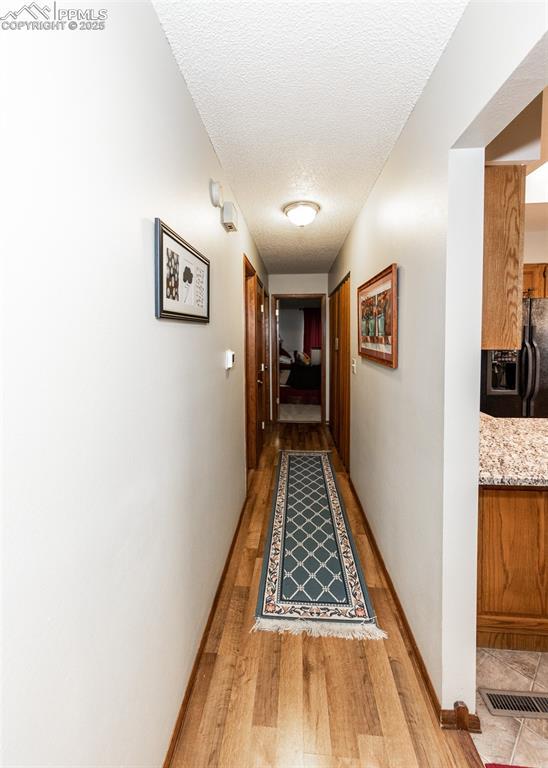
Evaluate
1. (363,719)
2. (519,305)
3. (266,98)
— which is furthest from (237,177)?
(363,719)

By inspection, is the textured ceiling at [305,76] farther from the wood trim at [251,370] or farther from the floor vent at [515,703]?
the floor vent at [515,703]

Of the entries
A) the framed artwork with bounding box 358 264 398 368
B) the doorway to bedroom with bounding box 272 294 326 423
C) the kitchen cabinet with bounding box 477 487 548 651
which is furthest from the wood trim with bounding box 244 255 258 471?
the kitchen cabinet with bounding box 477 487 548 651

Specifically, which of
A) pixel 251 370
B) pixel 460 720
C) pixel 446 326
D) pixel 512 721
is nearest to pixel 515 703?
pixel 512 721

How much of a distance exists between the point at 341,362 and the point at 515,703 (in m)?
3.49

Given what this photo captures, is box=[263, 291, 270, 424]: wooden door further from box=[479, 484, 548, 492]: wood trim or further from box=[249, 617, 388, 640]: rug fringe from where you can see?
box=[479, 484, 548, 492]: wood trim

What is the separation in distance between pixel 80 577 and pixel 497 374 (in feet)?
9.66

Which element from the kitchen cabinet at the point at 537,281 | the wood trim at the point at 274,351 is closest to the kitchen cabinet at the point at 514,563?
the kitchen cabinet at the point at 537,281

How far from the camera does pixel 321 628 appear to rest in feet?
6.23

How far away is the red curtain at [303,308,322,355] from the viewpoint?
10055 mm

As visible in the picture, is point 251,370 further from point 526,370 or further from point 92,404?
point 92,404

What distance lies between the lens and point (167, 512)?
1.34 meters

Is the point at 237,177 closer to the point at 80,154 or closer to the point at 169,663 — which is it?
the point at 80,154

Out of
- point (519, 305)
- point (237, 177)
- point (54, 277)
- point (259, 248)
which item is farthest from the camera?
point (259, 248)

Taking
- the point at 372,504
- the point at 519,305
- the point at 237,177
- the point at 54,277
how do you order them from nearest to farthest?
1. the point at 54,277
2. the point at 519,305
3. the point at 237,177
4. the point at 372,504
